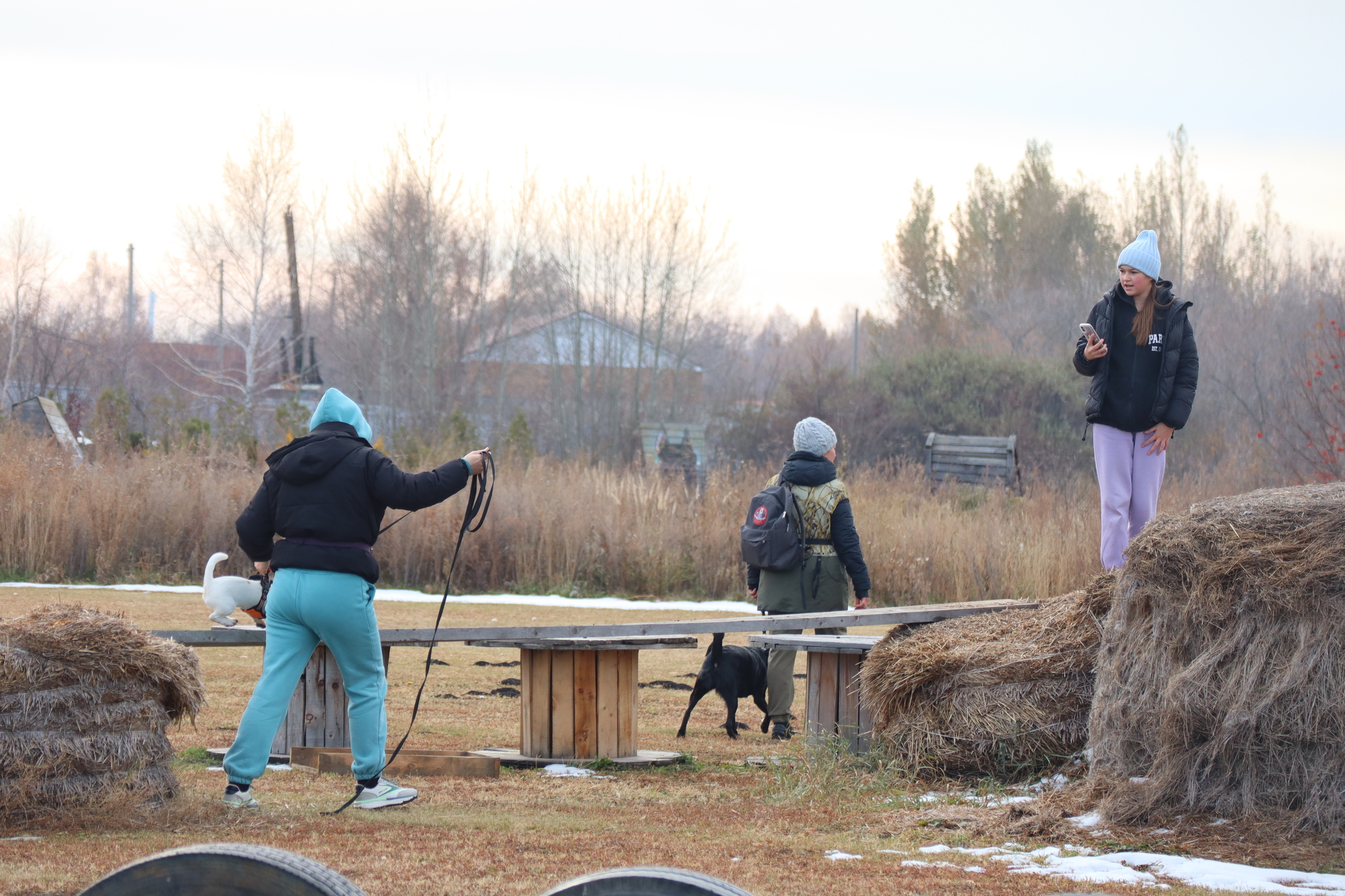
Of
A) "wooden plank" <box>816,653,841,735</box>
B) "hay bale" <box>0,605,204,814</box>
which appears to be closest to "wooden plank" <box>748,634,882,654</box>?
"wooden plank" <box>816,653,841,735</box>

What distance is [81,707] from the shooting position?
5.12 m

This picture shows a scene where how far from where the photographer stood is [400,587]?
1739 cm

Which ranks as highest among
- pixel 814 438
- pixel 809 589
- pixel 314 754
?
pixel 814 438

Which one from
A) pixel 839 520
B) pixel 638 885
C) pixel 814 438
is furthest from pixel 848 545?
pixel 638 885

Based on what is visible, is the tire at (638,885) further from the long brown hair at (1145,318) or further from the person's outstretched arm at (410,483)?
the long brown hair at (1145,318)

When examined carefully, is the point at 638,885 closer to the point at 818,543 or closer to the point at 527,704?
the point at 527,704

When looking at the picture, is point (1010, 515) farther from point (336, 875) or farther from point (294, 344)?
point (294, 344)

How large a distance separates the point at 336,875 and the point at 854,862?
122 inches

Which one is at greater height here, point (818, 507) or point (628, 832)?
point (818, 507)

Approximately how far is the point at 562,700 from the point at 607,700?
252 millimetres

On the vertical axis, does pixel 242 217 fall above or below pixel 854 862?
above

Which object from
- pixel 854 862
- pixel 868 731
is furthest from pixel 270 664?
pixel 868 731

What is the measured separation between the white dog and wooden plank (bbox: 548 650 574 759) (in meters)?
1.70

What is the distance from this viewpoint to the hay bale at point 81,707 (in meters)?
4.97
